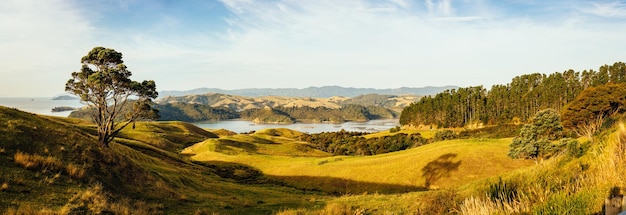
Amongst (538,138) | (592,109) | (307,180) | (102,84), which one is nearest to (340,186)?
(307,180)

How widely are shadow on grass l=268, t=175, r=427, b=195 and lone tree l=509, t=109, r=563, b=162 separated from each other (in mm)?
13052

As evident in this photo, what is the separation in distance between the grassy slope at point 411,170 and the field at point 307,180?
0.17m

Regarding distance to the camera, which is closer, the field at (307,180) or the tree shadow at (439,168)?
the field at (307,180)

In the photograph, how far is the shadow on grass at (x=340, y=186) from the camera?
46.0 meters

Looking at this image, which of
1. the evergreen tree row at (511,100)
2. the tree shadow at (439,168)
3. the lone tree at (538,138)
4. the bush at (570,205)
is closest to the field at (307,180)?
the bush at (570,205)

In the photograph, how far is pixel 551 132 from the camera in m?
46.6

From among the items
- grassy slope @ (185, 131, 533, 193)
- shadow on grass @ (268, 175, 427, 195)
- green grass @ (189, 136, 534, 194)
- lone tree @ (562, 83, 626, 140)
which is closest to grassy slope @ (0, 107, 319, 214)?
shadow on grass @ (268, 175, 427, 195)

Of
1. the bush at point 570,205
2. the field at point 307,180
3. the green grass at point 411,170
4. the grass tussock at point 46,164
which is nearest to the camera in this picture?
the bush at point 570,205

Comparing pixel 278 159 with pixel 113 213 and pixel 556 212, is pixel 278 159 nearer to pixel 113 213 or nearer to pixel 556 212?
pixel 113 213

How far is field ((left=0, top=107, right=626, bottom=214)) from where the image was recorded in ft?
28.7

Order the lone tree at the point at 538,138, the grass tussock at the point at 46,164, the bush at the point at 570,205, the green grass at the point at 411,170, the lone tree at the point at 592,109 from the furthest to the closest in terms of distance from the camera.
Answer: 1. the lone tree at the point at 592,109
2. the green grass at the point at 411,170
3. the lone tree at the point at 538,138
4. the grass tussock at the point at 46,164
5. the bush at the point at 570,205

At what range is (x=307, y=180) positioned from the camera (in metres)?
54.7

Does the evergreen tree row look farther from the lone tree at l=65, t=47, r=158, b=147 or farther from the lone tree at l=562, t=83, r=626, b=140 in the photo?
the lone tree at l=65, t=47, r=158, b=147

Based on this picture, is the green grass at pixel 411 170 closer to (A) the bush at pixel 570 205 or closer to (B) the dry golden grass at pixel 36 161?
(B) the dry golden grass at pixel 36 161
